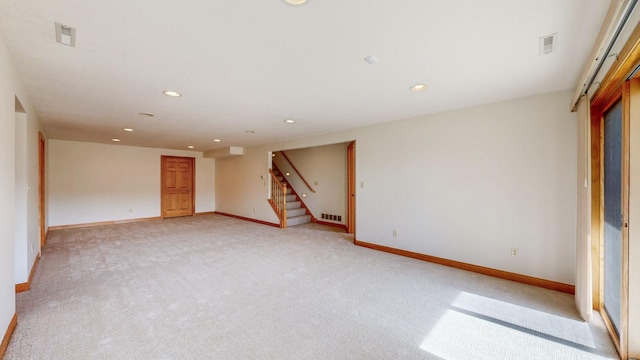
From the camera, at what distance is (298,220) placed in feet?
22.9

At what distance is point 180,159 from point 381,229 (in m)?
6.92

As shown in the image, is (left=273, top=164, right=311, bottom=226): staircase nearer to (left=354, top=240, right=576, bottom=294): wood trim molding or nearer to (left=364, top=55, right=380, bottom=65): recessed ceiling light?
(left=354, top=240, right=576, bottom=294): wood trim molding

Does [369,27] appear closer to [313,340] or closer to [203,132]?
[313,340]

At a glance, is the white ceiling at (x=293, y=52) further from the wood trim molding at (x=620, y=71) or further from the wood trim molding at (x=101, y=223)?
the wood trim molding at (x=101, y=223)

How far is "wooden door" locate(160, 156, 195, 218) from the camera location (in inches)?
312

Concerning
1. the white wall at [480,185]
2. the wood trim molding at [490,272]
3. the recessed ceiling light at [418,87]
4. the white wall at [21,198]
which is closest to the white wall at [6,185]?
the white wall at [21,198]

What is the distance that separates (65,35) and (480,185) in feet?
14.0

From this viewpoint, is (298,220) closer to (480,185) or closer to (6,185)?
(480,185)

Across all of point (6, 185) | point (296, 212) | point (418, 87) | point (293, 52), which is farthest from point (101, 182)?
point (418, 87)

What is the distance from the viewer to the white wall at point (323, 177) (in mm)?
6645

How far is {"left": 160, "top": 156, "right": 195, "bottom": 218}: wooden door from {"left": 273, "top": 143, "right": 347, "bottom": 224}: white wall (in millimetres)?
3396

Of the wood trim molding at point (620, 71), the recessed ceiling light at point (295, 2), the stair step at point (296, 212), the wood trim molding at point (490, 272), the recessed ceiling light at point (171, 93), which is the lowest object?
the wood trim molding at point (490, 272)

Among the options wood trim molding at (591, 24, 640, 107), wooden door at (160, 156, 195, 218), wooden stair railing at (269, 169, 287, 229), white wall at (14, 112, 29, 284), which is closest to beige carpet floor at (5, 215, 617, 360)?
white wall at (14, 112, 29, 284)

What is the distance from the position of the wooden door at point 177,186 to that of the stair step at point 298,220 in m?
3.85
